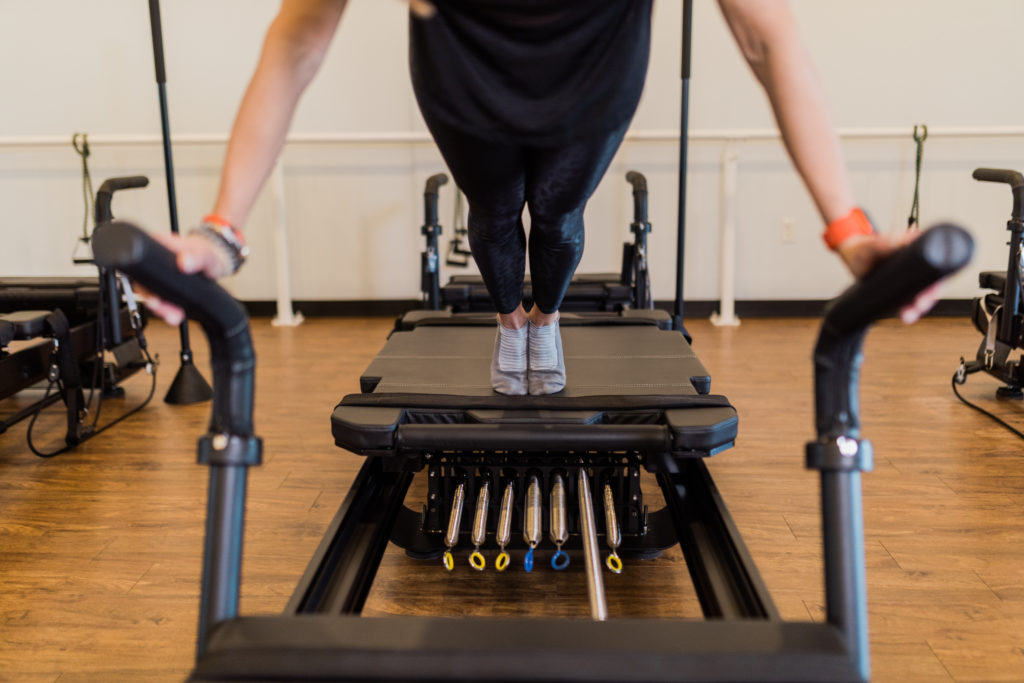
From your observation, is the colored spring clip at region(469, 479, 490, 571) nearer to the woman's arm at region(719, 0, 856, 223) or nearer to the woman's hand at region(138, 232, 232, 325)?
the woman's hand at region(138, 232, 232, 325)

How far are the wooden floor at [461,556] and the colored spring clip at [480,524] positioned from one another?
0.10 meters

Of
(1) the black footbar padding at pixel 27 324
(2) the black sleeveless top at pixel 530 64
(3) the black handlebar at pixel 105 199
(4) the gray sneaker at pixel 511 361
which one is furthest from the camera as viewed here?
(3) the black handlebar at pixel 105 199

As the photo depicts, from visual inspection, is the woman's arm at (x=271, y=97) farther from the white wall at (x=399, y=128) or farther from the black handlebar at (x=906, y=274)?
the white wall at (x=399, y=128)

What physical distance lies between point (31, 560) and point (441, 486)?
900mm

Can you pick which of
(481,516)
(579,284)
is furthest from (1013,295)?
(481,516)

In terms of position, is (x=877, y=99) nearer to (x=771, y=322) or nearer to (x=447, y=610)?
(x=771, y=322)

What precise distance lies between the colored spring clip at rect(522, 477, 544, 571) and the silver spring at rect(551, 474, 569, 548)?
0.08 ft

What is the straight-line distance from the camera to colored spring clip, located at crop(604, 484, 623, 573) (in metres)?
1.44

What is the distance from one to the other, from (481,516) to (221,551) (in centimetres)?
66

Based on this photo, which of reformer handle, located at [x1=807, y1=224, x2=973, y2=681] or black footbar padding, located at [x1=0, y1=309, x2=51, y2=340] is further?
black footbar padding, located at [x1=0, y1=309, x2=51, y2=340]

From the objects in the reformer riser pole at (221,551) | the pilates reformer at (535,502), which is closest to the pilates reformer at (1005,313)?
the pilates reformer at (535,502)

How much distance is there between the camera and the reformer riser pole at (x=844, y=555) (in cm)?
89

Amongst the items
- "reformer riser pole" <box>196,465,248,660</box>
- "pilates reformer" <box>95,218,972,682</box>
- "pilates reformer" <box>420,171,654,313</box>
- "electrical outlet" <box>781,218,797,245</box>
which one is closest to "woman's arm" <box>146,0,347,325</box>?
"pilates reformer" <box>95,218,972,682</box>

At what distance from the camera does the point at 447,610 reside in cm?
149
